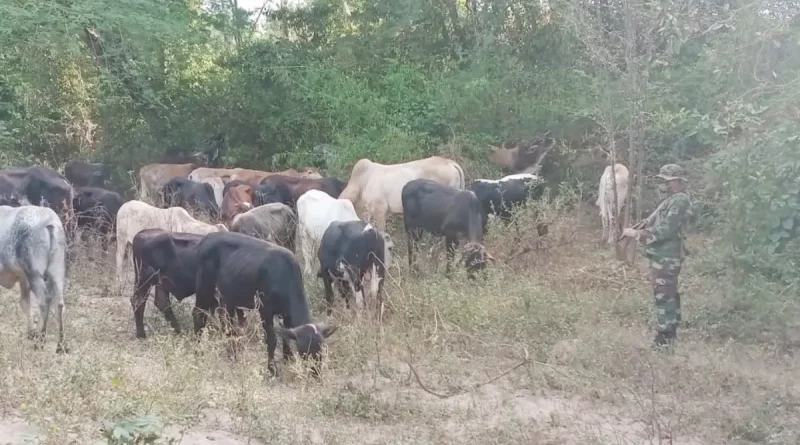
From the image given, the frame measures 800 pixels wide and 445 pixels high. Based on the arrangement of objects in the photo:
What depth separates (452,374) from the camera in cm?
798

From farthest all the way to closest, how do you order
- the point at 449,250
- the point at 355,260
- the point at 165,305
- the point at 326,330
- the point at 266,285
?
the point at 449,250 < the point at 355,260 < the point at 165,305 < the point at 266,285 < the point at 326,330

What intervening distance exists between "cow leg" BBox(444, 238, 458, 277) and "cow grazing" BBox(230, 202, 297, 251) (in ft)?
6.57

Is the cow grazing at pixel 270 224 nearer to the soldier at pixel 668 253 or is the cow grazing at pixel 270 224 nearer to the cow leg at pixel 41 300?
the cow leg at pixel 41 300

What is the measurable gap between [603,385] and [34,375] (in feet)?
14.6

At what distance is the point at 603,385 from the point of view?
768 cm

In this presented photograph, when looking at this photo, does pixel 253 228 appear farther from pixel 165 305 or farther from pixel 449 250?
pixel 449 250

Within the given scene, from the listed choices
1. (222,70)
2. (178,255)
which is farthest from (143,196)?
(178,255)

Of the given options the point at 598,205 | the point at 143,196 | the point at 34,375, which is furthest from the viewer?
the point at 143,196

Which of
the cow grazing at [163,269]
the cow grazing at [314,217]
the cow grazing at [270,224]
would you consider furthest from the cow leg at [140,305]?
the cow grazing at [314,217]

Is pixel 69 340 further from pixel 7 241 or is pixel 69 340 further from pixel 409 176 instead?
pixel 409 176

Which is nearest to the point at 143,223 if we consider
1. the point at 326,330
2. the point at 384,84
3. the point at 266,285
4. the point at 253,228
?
the point at 253,228

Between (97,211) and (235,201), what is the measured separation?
2011mm

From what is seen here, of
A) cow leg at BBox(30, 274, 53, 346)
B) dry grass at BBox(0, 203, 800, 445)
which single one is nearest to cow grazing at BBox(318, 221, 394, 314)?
dry grass at BBox(0, 203, 800, 445)

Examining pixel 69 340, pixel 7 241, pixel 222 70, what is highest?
pixel 222 70
